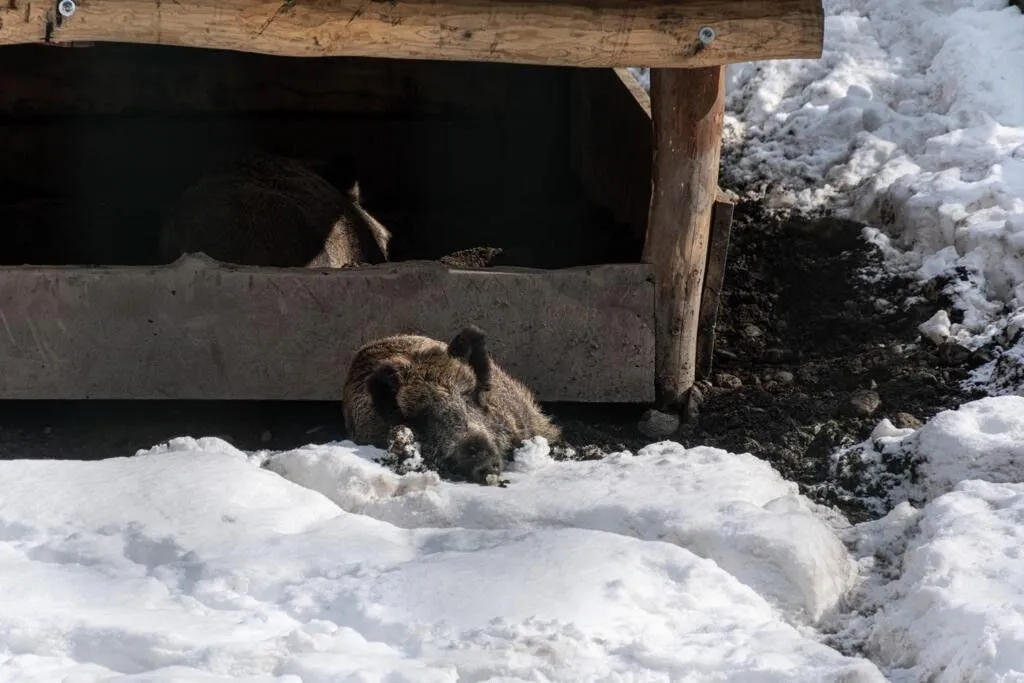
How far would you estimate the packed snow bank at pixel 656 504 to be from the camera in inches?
196

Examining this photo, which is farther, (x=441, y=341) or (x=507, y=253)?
(x=507, y=253)

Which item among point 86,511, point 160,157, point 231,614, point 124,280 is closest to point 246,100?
point 160,157

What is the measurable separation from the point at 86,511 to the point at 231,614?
2.99 feet

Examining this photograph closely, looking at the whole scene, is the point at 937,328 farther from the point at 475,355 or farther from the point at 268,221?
the point at 268,221

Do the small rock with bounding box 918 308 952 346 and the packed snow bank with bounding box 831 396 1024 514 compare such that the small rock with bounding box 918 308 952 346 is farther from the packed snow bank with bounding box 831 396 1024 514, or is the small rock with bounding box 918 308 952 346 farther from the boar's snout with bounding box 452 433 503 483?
the boar's snout with bounding box 452 433 503 483

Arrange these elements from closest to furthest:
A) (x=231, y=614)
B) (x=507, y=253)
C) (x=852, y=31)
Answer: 1. (x=231, y=614)
2. (x=507, y=253)
3. (x=852, y=31)

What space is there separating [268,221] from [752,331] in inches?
116

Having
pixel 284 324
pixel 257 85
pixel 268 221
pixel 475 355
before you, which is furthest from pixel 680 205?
pixel 257 85

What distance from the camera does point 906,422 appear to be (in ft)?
22.2

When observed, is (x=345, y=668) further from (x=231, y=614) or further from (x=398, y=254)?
(x=398, y=254)

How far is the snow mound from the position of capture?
4.13 meters

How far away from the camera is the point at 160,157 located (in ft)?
35.7

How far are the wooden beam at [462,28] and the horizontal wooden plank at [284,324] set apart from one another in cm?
126

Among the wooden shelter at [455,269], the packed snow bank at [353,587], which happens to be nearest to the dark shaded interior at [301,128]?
the wooden shelter at [455,269]
